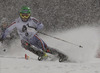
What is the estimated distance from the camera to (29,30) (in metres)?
7.54

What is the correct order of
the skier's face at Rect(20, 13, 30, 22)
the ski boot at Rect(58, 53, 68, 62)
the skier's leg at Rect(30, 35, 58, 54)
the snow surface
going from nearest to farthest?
1. the snow surface
2. the skier's face at Rect(20, 13, 30, 22)
3. the skier's leg at Rect(30, 35, 58, 54)
4. the ski boot at Rect(58, 53, 68, 62)

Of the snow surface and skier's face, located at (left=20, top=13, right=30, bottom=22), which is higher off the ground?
skier's face, located at (left=20, top=13, right=30, bottom=22)

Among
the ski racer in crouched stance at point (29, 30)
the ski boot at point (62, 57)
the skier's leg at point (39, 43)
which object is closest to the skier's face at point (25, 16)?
the ski racer in crouched stance at point (29, 30)

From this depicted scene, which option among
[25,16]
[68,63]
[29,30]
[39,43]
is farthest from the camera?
[39,43]

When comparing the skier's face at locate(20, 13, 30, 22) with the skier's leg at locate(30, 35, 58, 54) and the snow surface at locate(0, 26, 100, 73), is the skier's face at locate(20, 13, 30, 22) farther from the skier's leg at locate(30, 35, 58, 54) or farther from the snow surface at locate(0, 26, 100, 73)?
the snow surface at locate(0, 26, 100, 73)

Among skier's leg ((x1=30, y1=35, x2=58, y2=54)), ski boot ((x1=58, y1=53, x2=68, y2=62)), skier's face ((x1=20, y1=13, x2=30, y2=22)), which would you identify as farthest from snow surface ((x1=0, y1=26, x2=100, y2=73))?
skier's face ((x1=20, y1=13, x2=30, y2=22))

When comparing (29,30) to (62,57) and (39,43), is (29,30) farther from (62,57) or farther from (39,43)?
(62,57)

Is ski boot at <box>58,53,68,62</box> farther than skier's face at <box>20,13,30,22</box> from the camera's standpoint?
Yes

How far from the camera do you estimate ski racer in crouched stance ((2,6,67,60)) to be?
734 cm

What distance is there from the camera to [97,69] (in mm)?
5488

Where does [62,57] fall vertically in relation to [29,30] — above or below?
below

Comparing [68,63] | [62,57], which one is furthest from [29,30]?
[68,63]

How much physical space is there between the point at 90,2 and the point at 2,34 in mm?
17473

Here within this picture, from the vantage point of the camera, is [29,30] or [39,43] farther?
[39,43]
